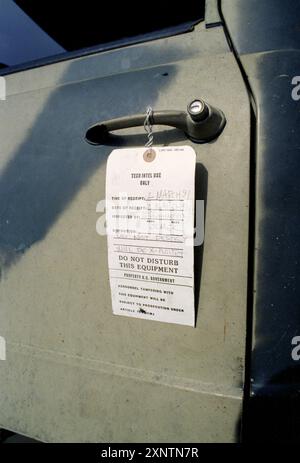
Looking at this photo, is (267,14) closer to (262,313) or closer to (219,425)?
(262,313)

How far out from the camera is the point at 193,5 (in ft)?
3.75

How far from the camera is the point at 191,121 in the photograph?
0.54m

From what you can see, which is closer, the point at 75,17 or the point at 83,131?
the point at 83,131

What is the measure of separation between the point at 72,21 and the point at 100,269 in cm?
97

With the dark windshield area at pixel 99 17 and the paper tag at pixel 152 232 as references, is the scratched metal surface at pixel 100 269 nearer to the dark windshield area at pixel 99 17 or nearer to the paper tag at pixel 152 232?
the paper tag at pixel 152 232

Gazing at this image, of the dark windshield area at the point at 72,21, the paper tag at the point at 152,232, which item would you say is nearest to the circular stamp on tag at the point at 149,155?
the paper tag at the point at 152,232

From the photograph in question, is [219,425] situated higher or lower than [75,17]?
lower

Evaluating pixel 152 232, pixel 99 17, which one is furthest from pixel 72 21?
pixel 152 232

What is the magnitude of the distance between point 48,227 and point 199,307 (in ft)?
1.21

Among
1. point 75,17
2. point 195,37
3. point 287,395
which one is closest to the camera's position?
point 287,395

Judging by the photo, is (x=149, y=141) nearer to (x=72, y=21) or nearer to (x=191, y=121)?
(x=191, y=121)

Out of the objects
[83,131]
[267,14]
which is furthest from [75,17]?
[267,14]

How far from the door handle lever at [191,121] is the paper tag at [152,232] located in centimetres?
3

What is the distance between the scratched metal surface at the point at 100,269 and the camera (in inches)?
21.3
